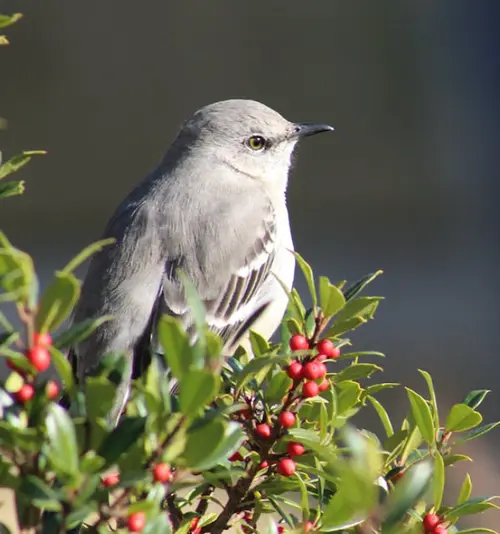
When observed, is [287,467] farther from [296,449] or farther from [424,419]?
[424,419]

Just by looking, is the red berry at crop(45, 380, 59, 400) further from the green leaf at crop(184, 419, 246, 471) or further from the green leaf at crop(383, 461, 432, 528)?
the green leaf at crop(383, 461, 432, 528)

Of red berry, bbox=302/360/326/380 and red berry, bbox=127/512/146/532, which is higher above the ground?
red berry, bbox=302/360/326/380

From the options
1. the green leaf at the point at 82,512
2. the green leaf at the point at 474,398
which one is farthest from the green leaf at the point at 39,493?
the green leaf at the point at 474,398

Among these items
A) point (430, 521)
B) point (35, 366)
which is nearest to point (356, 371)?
point (430, 521)

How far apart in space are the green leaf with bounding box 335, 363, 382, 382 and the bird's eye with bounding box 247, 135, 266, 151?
1.81 metres

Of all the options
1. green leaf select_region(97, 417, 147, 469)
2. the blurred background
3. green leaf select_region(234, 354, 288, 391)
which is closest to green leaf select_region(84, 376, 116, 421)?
green leaf select_region(97, 417, 147, 469)

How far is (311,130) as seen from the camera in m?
3.39

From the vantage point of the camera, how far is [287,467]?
4.86 ft

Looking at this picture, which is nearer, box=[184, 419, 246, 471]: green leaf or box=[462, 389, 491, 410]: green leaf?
box=[184, 419, 246, 471]: green leaf

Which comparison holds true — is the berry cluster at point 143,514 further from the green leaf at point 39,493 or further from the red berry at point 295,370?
the red berry at point 295,370

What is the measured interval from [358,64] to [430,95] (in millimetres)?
740

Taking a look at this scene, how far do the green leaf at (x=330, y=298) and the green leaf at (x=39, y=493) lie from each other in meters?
0.52

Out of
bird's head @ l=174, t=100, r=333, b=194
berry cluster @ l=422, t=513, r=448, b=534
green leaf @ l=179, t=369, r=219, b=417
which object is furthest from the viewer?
bird's head @ l=174, t=100, r=333, b=194

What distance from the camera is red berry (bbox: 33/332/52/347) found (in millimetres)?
1097
